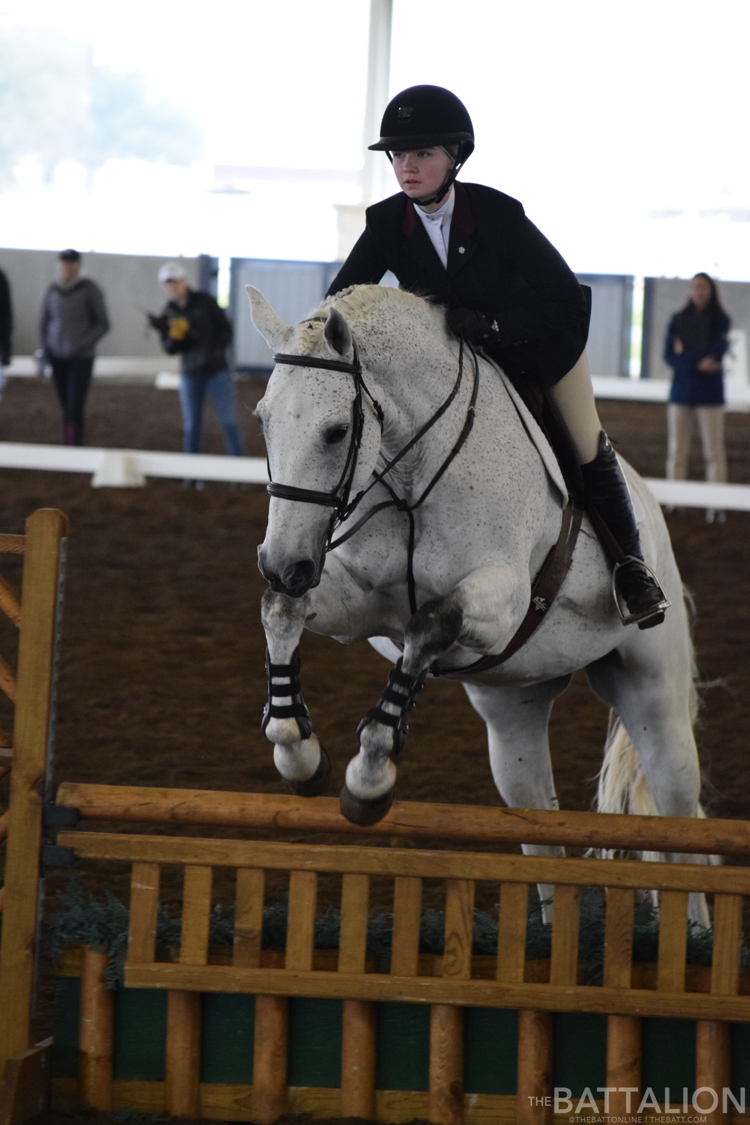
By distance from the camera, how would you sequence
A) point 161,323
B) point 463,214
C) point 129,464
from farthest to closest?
point 129,464 < point 161,323 < point 463,214

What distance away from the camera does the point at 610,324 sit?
17.8m

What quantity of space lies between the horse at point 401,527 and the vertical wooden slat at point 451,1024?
22 cm

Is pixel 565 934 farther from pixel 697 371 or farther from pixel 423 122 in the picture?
pixel 697 371

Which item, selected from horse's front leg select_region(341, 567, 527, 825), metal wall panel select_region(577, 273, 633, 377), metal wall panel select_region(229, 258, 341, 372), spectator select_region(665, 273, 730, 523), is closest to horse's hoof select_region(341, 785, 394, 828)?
horse's front leg select_region(341, 567, 527, 825)

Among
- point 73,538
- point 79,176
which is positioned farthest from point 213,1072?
point 79,176

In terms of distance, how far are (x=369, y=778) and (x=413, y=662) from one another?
21cm

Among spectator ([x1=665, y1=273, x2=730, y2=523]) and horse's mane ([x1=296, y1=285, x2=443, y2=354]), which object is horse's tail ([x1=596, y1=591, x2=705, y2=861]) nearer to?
horse's mane ([x1=296, y1=285, x2=443, y2=354])

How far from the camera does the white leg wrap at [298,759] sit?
2.10 m

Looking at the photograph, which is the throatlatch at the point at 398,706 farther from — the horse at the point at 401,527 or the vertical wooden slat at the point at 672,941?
the vertical wooden slat at the point at 672,941

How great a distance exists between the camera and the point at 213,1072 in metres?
2.13

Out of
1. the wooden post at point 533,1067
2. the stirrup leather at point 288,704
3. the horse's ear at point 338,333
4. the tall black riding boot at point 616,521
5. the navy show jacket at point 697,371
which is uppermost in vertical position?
the navy show jacket at point 697,371

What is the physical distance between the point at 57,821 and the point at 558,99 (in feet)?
44.1

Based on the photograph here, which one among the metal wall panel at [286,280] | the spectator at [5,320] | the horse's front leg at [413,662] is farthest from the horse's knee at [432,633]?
the metal wall panel at [286,280]

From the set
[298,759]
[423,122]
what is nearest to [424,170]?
[423,122]
